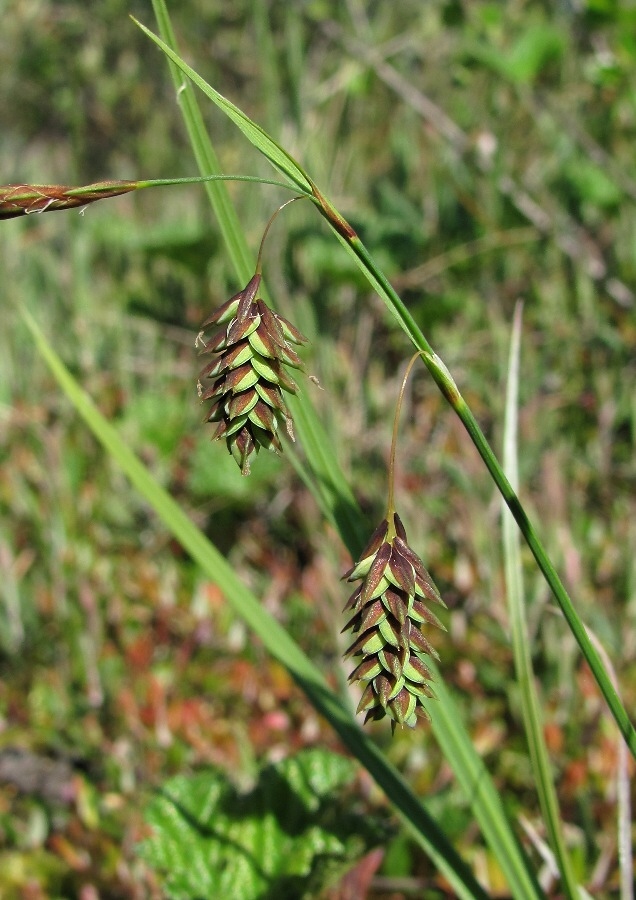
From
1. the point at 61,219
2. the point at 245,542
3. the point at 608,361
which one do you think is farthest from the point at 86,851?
the point at 61,219

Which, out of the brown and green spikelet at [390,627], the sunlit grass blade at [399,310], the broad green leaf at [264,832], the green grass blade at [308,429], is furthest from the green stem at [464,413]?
the broad green leaf at [264,832]

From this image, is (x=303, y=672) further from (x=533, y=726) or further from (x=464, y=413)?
(x=464, y=413)

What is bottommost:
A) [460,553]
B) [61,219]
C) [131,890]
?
[131,890]

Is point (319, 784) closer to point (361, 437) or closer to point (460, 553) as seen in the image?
point (460, 553)

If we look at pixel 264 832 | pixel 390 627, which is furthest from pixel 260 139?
pixel 264 832

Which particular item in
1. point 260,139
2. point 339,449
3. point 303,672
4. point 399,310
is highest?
point 339,449

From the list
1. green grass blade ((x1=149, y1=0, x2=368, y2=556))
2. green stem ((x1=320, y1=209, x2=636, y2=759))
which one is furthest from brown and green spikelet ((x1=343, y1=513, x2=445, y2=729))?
green grass blade ((x1=149, y1=0, x2=368, y2=556))

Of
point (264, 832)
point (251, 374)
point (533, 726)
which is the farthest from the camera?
point (264, 832)
